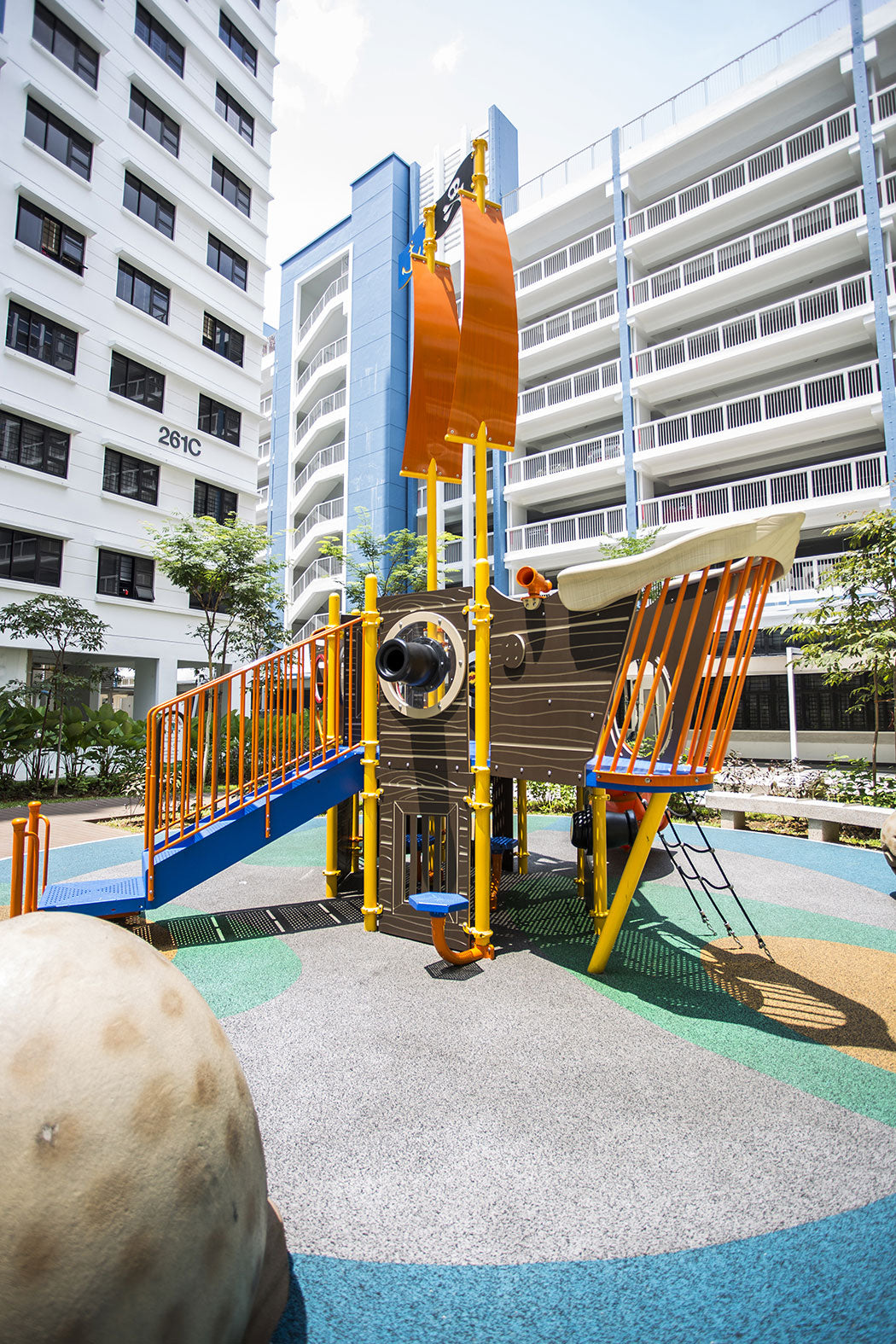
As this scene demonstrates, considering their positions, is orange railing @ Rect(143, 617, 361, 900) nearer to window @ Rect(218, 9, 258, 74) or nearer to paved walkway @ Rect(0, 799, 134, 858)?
paved walkway @ Rect(0, 799, 134, 858)

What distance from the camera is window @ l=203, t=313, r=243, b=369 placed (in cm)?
2298

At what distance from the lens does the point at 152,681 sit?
830 inches

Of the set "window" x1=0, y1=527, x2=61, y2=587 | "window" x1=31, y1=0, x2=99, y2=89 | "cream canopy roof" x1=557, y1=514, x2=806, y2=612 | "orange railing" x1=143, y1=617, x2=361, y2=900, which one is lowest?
"orange railing" x1=143, y1=617, x2=361, y2=900

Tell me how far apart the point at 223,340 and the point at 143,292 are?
314 cm

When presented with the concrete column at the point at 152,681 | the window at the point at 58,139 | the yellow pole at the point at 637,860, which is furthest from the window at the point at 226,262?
the yellow pole at the point at 637,860

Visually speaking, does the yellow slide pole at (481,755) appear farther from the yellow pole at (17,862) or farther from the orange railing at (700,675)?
the yellow pole at (17,862)

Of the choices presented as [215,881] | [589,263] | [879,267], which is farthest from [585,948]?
[589,263]

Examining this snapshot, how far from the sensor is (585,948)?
5441mm

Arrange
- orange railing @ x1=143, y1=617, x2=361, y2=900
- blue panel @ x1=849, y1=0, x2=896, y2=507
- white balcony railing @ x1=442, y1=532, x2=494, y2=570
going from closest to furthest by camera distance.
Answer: orange railing @ x1=143, y1=617, x2=361, y2=900, blue panel @ x1=849, y1=0, x2=896, y2=507, white balcony railing @ x1=442, y1=532, x2=494, y2=570

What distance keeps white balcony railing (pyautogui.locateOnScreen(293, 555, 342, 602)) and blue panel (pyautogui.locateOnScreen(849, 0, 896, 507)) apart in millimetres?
20795

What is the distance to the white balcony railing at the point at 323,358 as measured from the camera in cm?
3394

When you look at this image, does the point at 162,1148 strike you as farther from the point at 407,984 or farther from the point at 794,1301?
the point at 407,984

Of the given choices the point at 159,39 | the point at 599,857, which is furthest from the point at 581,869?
the point at 159,39

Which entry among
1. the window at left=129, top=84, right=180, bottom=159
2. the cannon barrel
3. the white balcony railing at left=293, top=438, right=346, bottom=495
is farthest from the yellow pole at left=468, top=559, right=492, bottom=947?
the white balcony railing at left=293, top=438, right=346, bottom=495
